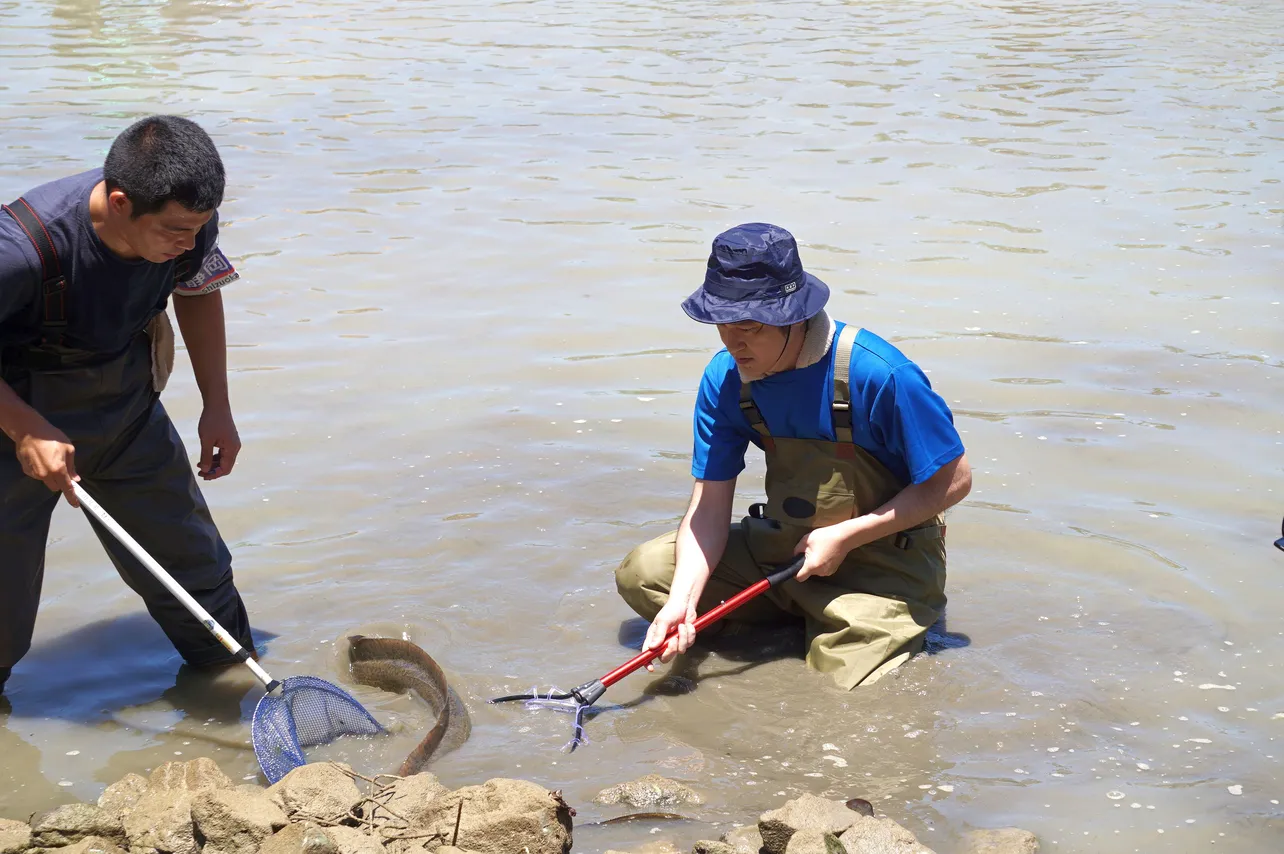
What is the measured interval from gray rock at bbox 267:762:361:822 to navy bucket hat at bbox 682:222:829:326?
1490 millimetres

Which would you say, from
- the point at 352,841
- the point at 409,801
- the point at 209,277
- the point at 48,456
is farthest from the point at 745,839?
the point at 209,277

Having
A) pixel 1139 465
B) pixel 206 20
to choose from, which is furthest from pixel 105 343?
pixel 206 20

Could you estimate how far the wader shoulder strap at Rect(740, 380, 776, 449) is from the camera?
397 cm

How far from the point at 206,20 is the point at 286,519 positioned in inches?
601

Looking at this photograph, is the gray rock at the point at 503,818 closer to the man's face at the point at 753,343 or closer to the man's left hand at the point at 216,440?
the man's face at the point at 753,343

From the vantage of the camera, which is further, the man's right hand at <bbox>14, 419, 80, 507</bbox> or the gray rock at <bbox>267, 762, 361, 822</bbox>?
the man's right hand at <bbox>14, 419, 80, 507</bbox>

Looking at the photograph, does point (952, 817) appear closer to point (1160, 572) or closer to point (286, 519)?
point (1160, 572)

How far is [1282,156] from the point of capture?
10.3 meters

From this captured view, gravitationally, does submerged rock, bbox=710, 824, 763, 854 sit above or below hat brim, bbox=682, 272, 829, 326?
below

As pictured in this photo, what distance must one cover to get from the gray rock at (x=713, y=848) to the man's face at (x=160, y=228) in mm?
1941

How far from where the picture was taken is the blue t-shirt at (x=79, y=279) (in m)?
3.35

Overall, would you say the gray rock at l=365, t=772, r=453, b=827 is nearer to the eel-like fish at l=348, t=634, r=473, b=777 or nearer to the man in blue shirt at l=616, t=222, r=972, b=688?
the eel-like fish at l=348, t=634, r=473, b=777

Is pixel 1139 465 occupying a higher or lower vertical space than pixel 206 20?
lower

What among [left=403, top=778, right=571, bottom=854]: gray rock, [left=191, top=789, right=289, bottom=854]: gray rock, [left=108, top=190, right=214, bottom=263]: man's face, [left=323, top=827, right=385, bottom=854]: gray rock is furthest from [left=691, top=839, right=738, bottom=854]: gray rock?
[left=108, top=190, right=214, bottom=263]: man's face
